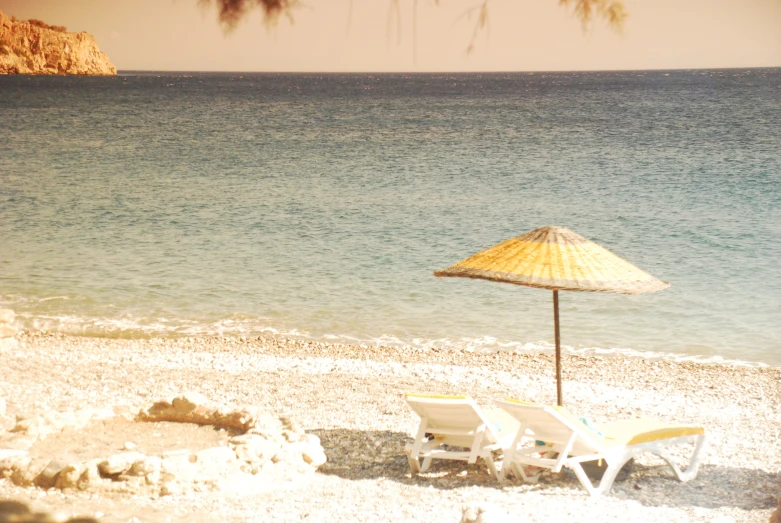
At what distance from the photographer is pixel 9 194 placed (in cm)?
2272

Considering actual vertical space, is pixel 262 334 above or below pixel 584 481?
below

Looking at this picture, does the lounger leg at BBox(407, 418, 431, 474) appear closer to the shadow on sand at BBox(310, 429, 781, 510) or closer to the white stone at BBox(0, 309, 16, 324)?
the shadow on sand at BBox(310, 429, 781, 510)

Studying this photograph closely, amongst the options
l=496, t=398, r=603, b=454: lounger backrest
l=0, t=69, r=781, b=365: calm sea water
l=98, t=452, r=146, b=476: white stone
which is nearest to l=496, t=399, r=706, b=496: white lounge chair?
l=496, t=398, r=603, b=454: lounger backrest

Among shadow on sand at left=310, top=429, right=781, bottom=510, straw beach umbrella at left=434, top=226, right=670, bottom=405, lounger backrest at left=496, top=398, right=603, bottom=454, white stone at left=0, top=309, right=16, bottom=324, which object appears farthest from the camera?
white stone at left=0, top=309, right=16, bottom=324

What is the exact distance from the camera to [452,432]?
536cm

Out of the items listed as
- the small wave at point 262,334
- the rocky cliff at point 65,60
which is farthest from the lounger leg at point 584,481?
the rocky cliff at point 65,60

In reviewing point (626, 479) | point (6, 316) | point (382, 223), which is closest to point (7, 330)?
point (6, 316)

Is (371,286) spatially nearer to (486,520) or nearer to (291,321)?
(291,321)

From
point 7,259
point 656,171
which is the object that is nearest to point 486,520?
point 7,259

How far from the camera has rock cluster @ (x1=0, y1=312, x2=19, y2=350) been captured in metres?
9.44

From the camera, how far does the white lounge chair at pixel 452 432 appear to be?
5.16 metres

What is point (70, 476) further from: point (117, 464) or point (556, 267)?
point (556, 267)

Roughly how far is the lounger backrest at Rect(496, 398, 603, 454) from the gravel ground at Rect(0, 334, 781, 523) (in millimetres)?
328

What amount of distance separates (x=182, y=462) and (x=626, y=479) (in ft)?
9.84
